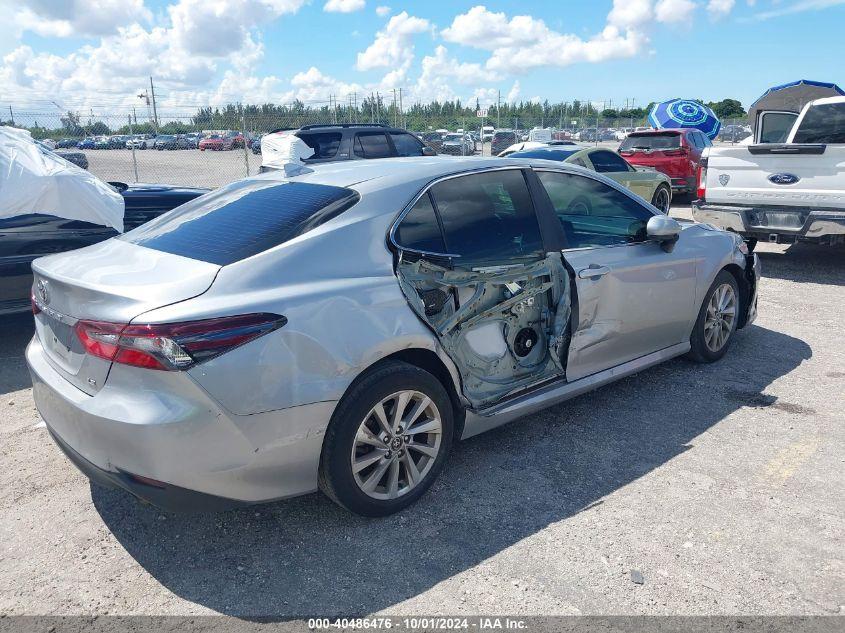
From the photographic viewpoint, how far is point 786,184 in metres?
7.77

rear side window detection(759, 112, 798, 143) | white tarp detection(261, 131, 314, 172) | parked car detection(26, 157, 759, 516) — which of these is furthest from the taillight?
rear side window detection(759, 112, 798, 143)

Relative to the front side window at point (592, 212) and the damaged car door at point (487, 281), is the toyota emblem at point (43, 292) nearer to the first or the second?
the damaged car door at point (487, 281)

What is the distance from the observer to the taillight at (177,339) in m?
2.51

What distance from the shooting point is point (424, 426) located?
324 centimetres

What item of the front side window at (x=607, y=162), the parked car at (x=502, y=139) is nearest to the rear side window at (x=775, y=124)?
the front side window at (x=607, y=162)

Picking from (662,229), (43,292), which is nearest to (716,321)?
(662,229)

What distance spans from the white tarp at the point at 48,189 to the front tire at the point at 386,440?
4.10 metres

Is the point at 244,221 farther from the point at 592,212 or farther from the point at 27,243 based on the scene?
the point at 27,243

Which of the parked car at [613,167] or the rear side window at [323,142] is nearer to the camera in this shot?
the parked car at [613,167]

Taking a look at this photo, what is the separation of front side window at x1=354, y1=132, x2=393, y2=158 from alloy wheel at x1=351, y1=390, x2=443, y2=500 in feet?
27.8

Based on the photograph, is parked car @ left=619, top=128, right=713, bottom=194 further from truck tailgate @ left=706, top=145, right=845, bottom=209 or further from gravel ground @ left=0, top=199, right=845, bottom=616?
gravel ground @ left=0, top=199, right=845, bottom=616

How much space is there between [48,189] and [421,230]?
3.97m

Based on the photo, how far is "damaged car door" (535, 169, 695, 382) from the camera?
4.02 metres

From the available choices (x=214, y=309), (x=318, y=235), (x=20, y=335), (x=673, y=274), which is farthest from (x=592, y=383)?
(x=20, y=335)
